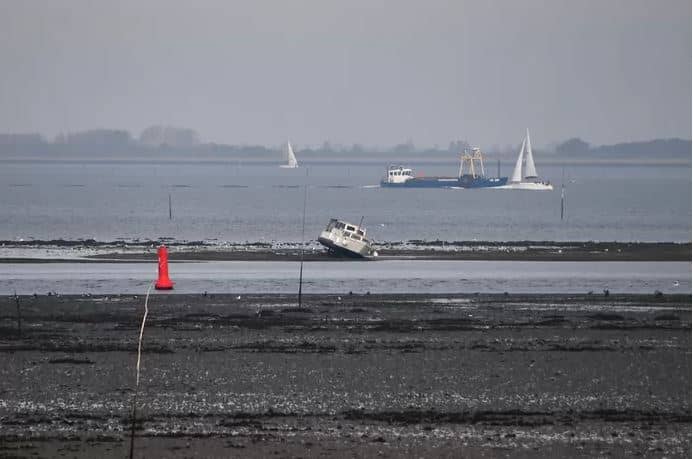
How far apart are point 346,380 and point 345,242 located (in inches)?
1065

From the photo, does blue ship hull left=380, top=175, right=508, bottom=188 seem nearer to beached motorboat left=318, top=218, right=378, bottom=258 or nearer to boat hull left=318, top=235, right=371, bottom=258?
beached motorboat left=318, top=218, right=378, bottom=258

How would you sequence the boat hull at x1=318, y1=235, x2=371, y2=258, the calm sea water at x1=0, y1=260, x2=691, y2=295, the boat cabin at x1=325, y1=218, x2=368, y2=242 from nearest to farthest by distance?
the calm sea water at x1=0, y1=260, x2=691, y2=295 → the boat hull at x1=318, y1=235, x2=371, y2=258 → the boat cabin at x1=325, y1=218, x2=368, y2=242

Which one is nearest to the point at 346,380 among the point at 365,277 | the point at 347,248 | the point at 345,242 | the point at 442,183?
the point at 365,277

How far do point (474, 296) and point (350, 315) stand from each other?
5.36 metres

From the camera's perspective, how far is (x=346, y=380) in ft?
65.0

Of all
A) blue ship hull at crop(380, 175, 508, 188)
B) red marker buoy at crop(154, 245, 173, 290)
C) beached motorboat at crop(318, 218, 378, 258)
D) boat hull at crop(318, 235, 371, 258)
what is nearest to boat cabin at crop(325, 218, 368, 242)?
beached motorboat at crop(318, 218, 378, 258)

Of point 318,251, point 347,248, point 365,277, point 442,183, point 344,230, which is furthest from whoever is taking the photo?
point 442,183

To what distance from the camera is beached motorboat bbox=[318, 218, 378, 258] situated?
4669 centimetres

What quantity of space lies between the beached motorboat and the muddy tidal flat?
16974mm

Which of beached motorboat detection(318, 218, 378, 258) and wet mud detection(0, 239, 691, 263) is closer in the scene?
beached motorboat detection(318, 218, 378, 258)

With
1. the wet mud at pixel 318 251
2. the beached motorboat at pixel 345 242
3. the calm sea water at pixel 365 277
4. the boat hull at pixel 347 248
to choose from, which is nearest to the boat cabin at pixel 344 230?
the beached motorboat at pixel 345 242

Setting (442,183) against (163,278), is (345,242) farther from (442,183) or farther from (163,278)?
(442,183)

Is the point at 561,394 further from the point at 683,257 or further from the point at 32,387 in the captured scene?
the point at 683,257

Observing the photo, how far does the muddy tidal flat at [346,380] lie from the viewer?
1594 cm
